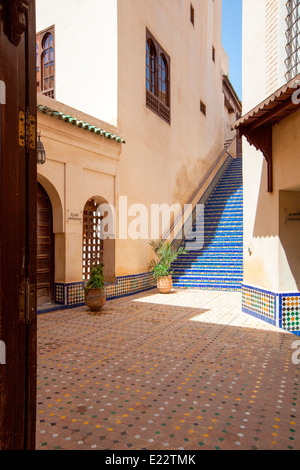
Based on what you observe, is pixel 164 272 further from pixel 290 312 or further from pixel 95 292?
pixel 290 312

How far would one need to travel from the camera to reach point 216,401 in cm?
343

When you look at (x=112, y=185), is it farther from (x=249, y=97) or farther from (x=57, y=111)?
(x=249, y=97)

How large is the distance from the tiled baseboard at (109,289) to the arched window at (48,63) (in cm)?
669

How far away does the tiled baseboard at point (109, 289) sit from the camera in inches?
301

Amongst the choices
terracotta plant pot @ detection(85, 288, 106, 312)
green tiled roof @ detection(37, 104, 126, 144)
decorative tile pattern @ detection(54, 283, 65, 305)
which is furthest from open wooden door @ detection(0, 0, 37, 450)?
decorative tile pattern @ detection(54, 283, 65, 305)

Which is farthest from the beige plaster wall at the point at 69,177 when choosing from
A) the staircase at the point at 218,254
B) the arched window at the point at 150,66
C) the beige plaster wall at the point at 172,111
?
the staircase at the point at 218,254

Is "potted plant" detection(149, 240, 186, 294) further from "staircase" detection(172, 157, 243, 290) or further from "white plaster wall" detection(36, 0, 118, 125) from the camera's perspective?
"white plaster wall" detection(36, 0, 118, 125)

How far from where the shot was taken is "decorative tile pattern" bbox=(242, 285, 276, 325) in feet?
20.3

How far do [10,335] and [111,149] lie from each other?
25.0 feet

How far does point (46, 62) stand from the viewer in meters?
11.1

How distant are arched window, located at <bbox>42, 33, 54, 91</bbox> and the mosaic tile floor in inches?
314

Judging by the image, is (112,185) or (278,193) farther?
(112,185)

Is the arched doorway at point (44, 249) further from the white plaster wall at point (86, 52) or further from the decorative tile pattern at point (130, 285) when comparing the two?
the white plaster wall at point (86, 52)
